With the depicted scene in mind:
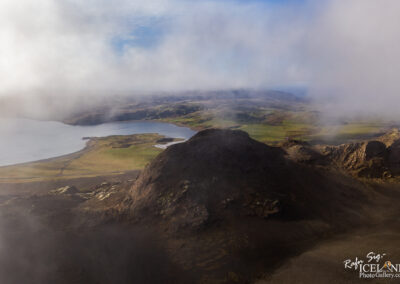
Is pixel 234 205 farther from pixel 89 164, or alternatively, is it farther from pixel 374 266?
pixel 89 164

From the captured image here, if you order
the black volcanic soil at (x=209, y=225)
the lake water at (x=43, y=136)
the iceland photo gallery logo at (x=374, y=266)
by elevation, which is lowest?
the iceland photo gallery logo at (x=374, y=266)

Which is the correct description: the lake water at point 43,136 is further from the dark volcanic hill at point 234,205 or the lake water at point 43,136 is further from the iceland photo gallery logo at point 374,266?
the iceland photo gallery logo at point 374,266

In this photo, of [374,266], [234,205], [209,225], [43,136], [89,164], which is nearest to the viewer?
[374,266]

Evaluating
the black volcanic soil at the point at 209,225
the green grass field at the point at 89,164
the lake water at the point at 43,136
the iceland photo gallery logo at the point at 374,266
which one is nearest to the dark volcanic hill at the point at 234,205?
the black volcanic soil at the point at 209,225

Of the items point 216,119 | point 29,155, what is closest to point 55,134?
point 29,155

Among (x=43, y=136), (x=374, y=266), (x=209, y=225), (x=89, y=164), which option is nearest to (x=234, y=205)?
(x=209, y=225)

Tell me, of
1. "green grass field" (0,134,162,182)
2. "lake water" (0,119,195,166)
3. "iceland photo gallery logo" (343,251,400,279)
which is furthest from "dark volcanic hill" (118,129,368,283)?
"lake water" (0,119,195,166)

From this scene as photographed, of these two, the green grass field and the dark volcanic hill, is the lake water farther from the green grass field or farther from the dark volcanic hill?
the dark volcanic hill
